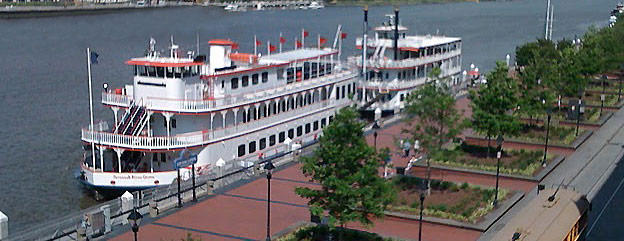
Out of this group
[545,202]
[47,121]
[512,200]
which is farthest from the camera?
[47,121]

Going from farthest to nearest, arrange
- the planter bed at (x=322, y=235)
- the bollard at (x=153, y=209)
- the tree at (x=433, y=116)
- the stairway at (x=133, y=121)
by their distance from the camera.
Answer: the stairway at (x=133, y=121) < the tree at (x=433, y=116) < the bollard at (x=153, y=209) < the planter bed at (x=322, y=235)

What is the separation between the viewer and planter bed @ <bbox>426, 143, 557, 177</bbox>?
33.3m

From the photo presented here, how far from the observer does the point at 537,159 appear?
3519 centimetres

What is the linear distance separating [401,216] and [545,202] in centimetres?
682

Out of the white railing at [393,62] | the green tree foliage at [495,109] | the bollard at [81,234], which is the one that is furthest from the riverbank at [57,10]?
the bollard at [81,234]

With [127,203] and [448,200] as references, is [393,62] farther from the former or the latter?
[127,203]

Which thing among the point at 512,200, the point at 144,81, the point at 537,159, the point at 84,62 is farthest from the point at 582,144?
the point at 84,62

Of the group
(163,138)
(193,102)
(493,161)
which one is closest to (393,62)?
(493,161)

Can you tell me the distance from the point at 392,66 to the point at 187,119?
77.1 ft

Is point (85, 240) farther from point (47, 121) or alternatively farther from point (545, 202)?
point (47, 121)

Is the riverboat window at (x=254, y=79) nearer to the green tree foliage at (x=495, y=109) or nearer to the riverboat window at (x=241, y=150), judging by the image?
the riverboat window at (x=241, y=150)

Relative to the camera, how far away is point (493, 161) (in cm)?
3488

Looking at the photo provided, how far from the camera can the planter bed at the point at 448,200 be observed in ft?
87.2

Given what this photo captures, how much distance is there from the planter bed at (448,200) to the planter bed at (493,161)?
3.68 meters
